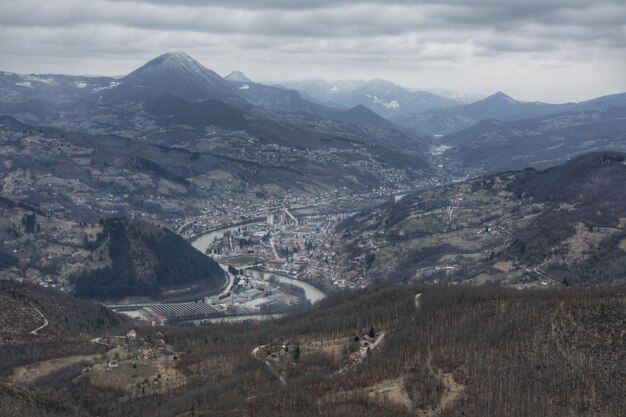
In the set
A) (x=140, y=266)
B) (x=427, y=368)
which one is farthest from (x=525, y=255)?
(x=427, y=368)

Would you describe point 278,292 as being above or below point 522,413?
below

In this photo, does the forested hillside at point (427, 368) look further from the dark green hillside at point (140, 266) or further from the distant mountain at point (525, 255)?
the dark green hillside at point (140, 266)

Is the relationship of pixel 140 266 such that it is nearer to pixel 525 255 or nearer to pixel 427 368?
pixel 525 255

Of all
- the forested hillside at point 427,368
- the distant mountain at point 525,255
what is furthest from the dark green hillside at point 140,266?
the forested hillside at point 427,368

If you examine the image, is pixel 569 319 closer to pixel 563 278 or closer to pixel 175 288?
pixel 563 278

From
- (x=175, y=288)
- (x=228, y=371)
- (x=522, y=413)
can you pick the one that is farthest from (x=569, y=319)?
(x=175, y=288)

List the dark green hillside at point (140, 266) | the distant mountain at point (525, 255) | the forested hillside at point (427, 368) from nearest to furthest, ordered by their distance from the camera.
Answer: the forested hillside at point (427, 368) → the distant mountain at point (525, 255) → the dark green hillside at point (140, 266)

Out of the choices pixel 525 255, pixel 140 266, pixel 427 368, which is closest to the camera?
pixel 427 368

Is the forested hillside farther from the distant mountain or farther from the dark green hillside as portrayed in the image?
the dark green hillside
